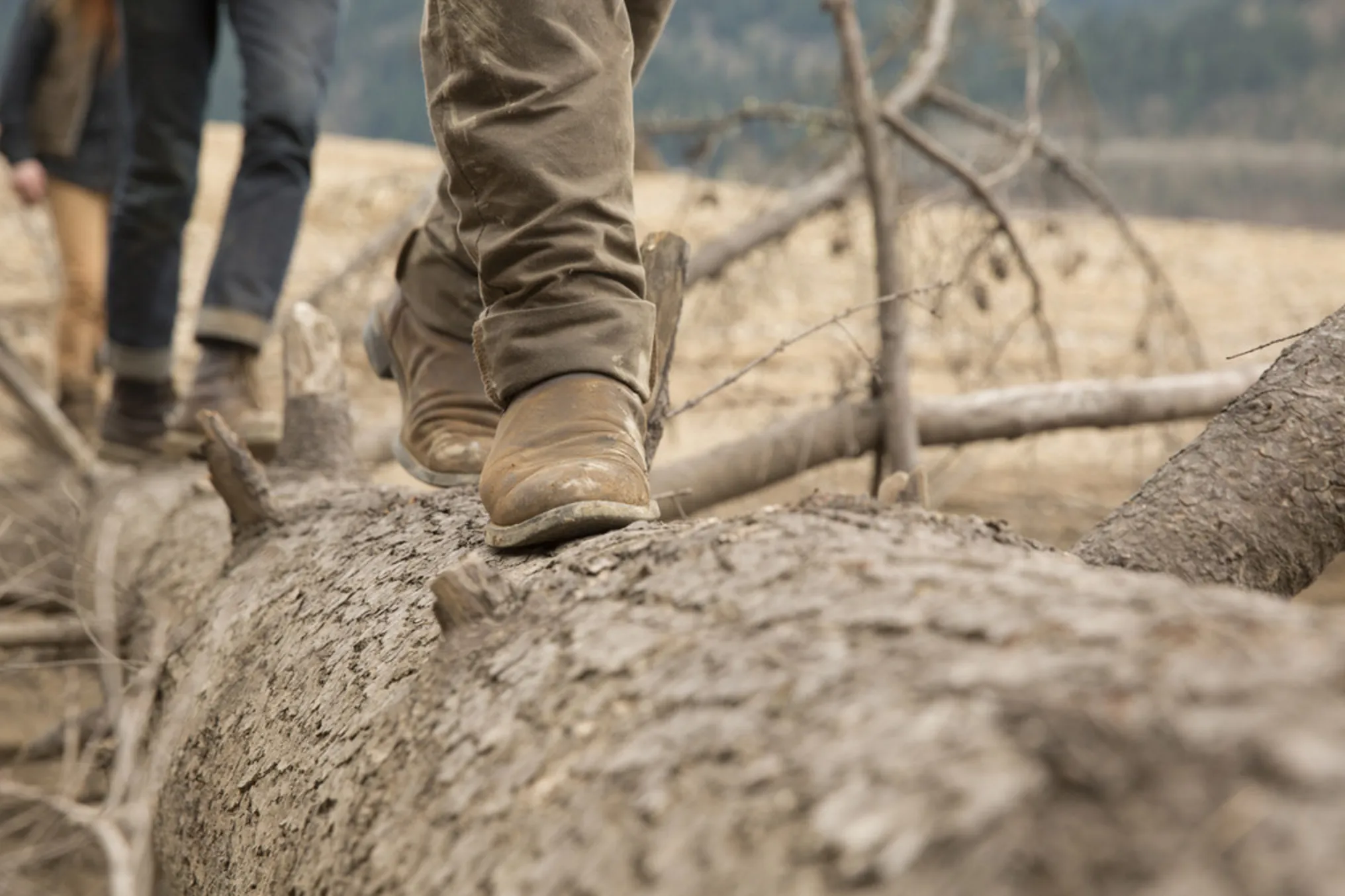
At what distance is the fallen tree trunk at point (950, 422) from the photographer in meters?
2.66

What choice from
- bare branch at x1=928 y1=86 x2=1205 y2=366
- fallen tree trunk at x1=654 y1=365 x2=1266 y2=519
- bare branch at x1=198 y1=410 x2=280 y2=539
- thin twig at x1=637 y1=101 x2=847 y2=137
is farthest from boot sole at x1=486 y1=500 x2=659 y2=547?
bare branch at x1=928 y1=86 x2=1205 y2=366

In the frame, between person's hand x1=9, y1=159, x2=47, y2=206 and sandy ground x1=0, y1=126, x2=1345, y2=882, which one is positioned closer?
sandy ground x1=0, y1=126, x2=1345, y2=882

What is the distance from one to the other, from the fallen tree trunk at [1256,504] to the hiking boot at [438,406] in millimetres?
838

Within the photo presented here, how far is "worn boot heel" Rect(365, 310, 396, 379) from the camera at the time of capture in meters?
Answer: 2.10

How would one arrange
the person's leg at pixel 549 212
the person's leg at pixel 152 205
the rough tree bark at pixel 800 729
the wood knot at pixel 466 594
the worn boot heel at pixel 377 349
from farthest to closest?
the person's leg at pixel 152 205 → the worn boot heel at pixel 377 349 → the person's leg at pixel 549 212 → the wood knot at pixel 466 594 → the rough tree bark at pixel 800 729

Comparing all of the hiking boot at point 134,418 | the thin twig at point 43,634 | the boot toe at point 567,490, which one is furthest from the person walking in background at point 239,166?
the boot toe at point 567,490

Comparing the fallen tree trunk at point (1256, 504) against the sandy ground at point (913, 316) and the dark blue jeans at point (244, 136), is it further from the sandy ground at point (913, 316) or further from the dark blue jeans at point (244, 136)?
the dark blue jeans at point (244, 136)

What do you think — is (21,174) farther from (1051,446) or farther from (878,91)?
(1051,446)

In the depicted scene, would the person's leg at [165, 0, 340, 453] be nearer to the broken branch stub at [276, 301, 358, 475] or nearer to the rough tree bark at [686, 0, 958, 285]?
the broken branch stub at [276, 301, 358, 475]

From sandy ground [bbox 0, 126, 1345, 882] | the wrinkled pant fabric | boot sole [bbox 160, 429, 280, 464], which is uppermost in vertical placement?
the wrinkled pant fabric

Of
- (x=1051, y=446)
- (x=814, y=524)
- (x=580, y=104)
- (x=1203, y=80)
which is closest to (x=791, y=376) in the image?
(x=1051, y=446)

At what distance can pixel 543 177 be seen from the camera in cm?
141

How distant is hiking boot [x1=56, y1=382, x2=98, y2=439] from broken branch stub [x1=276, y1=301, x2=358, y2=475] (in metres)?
1.99

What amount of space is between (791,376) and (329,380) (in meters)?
4.05
